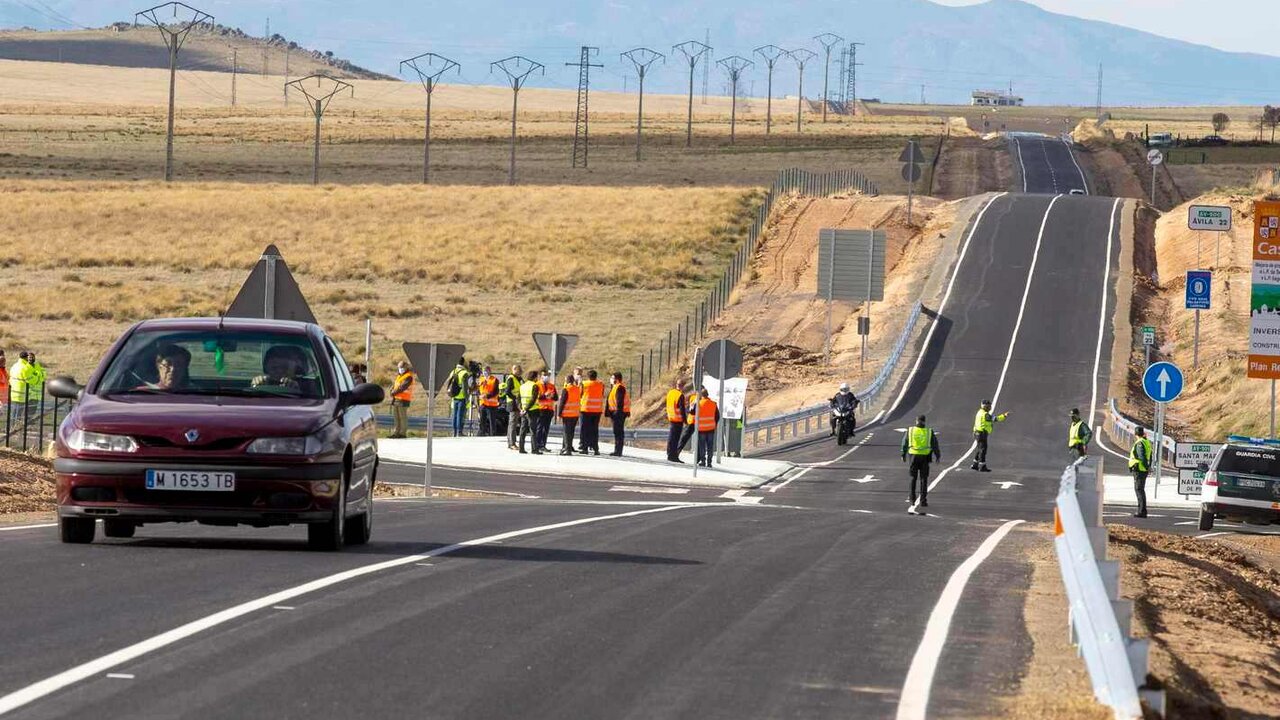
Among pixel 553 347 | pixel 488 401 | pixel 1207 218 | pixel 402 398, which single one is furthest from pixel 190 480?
pixel 1207 218

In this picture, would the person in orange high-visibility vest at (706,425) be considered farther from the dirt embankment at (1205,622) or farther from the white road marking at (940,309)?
the white road marking at (940,309)

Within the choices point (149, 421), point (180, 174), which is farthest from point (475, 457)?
point (180, 174)

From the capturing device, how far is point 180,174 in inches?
5054

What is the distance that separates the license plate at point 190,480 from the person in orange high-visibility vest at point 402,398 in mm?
25372

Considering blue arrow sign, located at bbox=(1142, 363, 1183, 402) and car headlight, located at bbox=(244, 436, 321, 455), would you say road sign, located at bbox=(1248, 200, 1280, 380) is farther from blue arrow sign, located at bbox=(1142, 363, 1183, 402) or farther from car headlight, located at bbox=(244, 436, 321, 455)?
car headlight, located at bbox=(244, 436, 321, 455)

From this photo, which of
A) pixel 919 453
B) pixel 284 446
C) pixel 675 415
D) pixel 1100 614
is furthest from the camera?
pixel 675 415

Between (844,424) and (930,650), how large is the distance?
35.6 m

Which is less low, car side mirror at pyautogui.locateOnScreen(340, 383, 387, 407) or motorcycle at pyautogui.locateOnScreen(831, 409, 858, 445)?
car side mirror at pyautogui.locateOnScreen(340, 383, 387, 407)

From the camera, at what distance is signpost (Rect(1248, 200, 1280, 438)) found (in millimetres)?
31281

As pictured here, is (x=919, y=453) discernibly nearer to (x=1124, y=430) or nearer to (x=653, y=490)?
(x=653, y=490)

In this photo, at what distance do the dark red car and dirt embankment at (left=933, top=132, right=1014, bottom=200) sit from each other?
3598 inches

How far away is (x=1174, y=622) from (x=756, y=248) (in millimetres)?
69761

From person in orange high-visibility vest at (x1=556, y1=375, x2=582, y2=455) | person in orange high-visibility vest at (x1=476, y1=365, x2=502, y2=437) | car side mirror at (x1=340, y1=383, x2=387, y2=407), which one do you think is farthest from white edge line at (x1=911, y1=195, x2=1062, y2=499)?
car side mirror at (x1=340, y1=383, x2=387, y2=407)

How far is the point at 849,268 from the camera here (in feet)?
196
